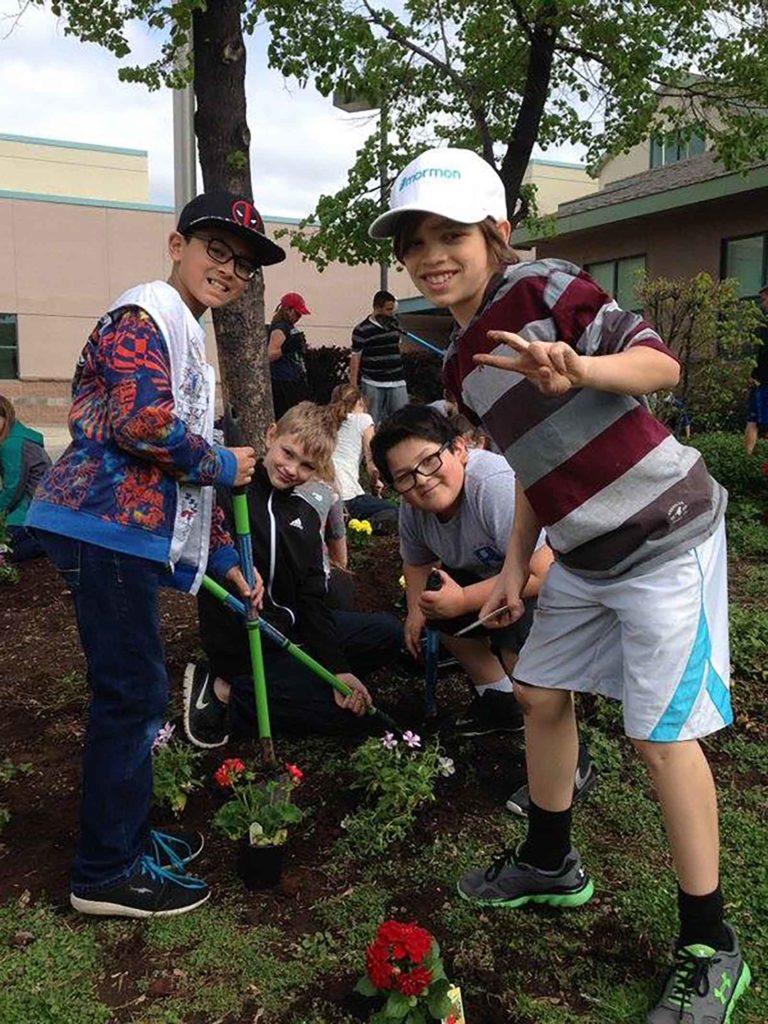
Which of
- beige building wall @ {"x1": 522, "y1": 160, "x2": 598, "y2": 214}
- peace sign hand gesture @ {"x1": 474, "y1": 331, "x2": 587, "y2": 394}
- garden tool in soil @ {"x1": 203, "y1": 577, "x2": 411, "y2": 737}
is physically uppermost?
beige building wall @ {"x1": 522, "y1": 160, "x2": 598, "y2": 214}

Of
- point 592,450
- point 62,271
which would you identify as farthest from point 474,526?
point 62,271

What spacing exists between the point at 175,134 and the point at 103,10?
103 centimetres

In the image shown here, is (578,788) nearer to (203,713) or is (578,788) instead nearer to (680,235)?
(203,713)

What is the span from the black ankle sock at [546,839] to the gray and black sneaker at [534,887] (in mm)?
19

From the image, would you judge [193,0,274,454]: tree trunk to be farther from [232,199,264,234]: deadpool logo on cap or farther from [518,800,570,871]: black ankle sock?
[518,800,570,871]: black ankle sock

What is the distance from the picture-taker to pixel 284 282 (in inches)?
1024

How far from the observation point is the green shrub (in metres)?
8.08

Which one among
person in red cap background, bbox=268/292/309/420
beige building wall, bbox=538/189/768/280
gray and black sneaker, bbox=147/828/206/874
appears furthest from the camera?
beige building wall, bbox=538/189/768/280

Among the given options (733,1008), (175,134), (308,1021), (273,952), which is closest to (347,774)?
(273,952)

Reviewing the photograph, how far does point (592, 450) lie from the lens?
2.04 meters

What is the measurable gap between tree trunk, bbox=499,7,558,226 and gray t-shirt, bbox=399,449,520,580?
238 inches

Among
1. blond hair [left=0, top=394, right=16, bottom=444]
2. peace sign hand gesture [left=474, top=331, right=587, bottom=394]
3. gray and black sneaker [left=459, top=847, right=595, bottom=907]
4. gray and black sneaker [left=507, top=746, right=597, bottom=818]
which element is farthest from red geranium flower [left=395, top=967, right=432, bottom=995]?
blond hair [left=0, top=394, right=16, bottom=444]

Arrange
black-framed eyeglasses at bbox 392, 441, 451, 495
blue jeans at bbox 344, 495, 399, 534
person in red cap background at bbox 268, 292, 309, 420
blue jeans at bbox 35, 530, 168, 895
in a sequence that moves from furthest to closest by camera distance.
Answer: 1. person in red cap background at bbox 268, 292, 309, 420
2. blue jeans at bbox 344, 495, 399, 534
3. black-framed eyeglasses at bbox 392, 441, 451, 495
4. blue jeans at bbox 35, 530, 168, 895

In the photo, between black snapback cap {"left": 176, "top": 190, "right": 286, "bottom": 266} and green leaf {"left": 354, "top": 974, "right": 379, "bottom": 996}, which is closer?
green leaf {"left": 354, "top": 974, "right": 379, "bottom": 996}
